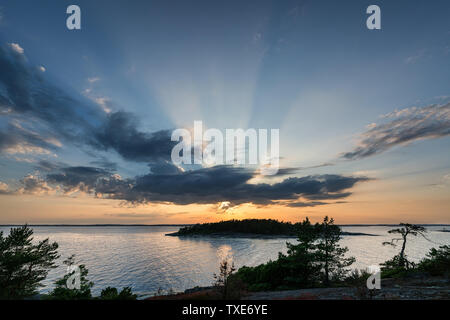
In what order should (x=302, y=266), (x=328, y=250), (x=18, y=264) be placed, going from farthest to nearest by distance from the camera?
(x=328, y=250), (x=302, y=266), (x=18, y=264)

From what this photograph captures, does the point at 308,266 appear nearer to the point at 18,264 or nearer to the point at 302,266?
the point at 302,266

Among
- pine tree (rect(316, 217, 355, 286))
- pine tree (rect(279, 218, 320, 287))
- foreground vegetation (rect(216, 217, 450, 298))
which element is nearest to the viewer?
foreground vegetation (rect(216, 217, 450, 298))

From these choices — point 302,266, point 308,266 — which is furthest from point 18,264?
point 308,266

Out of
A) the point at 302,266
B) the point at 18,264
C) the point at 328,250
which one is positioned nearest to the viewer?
the point at 18,264

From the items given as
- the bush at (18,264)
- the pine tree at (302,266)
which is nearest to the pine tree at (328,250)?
the pine tree at (302,266)

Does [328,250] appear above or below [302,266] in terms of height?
above

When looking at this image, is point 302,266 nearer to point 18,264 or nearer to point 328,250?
point 328,250

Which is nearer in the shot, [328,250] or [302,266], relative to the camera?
[302,266]

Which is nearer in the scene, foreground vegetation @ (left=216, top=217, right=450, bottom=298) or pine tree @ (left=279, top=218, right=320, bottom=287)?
foreground vegetation @ (left=216, top=217, right=450, bottom=298)

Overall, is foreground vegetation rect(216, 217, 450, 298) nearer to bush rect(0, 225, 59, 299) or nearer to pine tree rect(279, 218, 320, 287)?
pine tree rect(279, 218, 320, 287)

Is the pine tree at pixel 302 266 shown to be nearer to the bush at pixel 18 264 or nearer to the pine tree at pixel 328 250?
the pine tree at pixel 328 250

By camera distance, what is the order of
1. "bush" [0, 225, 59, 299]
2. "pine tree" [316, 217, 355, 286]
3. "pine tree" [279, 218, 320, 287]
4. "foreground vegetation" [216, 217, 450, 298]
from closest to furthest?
1. "bush" [0, 225, 59, 299]
2. "foreground vegetation" [216, 217, 450, 298]
3. "pine tree" [279, 218, 320, 287]
4. "pine tree" [316, 217, 355, 286]

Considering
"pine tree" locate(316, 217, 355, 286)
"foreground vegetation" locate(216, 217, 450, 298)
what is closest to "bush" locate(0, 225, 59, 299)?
"foreground vegetation" locate(216, 217, 450, 298)
